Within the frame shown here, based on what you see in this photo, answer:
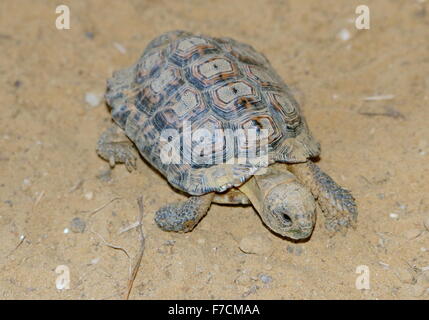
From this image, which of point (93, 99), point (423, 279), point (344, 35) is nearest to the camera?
point (423, 279)

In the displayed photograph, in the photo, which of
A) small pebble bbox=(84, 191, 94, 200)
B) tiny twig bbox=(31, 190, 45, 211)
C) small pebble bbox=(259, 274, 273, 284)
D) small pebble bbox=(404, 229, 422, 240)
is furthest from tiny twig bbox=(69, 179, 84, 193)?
small pebble bbox=(404, 229, 422, 240)

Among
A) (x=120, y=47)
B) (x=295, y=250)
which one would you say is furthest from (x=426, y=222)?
(x=120, y=47)

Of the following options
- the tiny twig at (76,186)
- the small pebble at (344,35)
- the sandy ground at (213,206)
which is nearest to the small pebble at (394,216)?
the sandy ground at (213,206)

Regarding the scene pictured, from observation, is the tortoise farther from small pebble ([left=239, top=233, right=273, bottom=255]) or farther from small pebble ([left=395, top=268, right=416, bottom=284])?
small pebble ([left=395, top=268, right=416, bottom=284])

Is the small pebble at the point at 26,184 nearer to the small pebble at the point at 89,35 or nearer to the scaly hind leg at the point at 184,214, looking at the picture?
the scaly hind leg at the point at 184,214

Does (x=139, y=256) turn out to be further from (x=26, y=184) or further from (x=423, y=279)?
(x=423, y=279)

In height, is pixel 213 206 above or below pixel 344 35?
below
